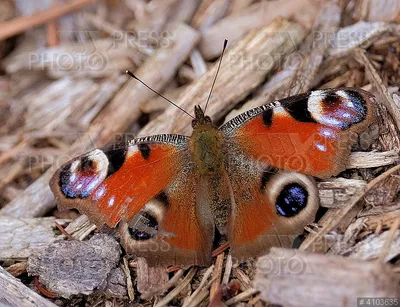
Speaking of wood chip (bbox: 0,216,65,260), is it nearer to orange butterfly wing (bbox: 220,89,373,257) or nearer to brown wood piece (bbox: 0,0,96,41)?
orange butterfly wing (bbox: 220,89,373,257)

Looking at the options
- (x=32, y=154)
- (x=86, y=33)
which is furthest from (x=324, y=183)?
(x=86, y=33)

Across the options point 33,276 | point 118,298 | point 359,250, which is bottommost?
point 359,250

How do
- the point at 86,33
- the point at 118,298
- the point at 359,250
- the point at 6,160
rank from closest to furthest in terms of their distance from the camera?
the point at 359,250 → the point at 118,298 → the point at 6,160 → the point at 86,33

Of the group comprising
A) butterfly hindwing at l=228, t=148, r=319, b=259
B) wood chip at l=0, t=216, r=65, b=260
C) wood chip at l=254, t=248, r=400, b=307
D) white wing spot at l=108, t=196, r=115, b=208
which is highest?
white wing spot at l=108, t=196, r=115, b=208

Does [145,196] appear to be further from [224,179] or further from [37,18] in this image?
[37,18]

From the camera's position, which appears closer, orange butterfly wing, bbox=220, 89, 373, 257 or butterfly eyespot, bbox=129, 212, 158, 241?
orange butterfly wing, bbox=220, 89, 373, 257

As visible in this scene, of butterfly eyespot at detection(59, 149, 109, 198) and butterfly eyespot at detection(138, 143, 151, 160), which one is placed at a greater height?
butterfly eyespot at detection(59, 149, 109, 198)

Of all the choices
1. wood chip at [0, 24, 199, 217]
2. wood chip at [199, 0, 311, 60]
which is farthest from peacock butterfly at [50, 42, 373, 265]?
wood chip at [199, 0, 311, 60]

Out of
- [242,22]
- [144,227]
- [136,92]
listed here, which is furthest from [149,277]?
[242,22]

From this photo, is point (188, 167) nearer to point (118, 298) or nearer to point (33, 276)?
point (118, 298)
